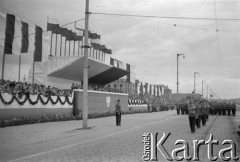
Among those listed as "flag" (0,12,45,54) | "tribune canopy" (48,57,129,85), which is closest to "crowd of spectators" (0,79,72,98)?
"flag" (0,12,45,54)

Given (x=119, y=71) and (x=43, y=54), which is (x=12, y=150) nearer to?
(x=43, y=54)

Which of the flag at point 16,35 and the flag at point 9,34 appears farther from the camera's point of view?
the flag at point 9,34

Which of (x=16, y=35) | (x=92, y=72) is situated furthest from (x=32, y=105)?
(x=92, y=72)

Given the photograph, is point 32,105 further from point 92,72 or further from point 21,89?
point 92,72

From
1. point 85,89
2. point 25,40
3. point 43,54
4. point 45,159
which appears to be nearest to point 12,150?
point 45,159

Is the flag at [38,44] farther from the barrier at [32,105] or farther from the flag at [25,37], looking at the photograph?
the barrier at [32,105]

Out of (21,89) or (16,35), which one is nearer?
(21,89)

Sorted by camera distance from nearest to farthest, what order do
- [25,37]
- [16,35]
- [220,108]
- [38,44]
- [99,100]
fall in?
[16,35]
[25,37]
[38,44]
[99,100]
[220,108]

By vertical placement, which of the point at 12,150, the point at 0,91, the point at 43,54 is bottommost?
the point at 12,150

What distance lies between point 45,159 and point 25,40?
17671mm

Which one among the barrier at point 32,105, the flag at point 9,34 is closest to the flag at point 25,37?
the flag at point 9,34

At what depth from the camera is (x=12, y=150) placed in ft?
36.4

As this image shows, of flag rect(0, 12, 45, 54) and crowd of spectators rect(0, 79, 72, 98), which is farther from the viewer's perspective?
flag rect(0, 12, 45, 54)

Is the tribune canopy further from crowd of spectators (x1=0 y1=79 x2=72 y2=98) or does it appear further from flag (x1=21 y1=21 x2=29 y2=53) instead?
flag (x1=21 y1=21 x2=29 y2=53)
